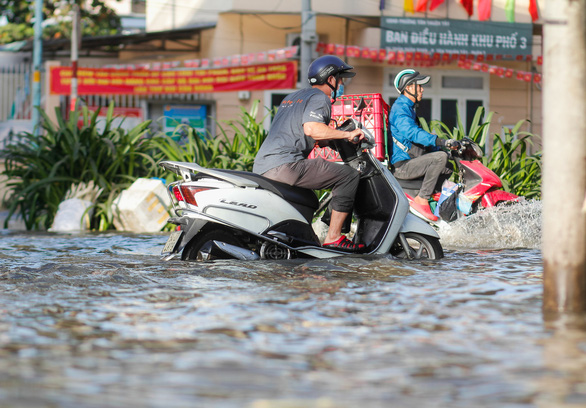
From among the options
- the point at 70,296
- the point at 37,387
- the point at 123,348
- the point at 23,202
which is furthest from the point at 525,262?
the point at 23,202

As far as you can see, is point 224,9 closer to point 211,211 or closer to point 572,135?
point 211,211

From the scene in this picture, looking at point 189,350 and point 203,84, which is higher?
point 203,84

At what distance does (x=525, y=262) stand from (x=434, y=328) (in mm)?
2918

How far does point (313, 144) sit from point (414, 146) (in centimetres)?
197

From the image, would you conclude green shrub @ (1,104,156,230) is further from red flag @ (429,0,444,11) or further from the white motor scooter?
red flag @ (429,0,444,11)

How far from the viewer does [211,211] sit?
20.0ft

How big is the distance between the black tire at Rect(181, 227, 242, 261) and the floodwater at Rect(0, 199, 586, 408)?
0.09 meters

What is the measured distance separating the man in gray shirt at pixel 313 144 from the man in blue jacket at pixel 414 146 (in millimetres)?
1448

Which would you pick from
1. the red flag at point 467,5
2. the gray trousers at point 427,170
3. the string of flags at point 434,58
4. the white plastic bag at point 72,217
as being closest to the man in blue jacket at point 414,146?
the gray trousers at point 427,170

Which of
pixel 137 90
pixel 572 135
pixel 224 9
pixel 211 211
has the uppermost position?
pixel 224 9

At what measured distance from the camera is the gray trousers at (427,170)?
322 inches

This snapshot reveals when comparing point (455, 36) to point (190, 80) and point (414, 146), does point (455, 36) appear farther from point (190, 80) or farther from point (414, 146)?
point (414, 146)

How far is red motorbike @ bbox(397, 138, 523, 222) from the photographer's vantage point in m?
8.23

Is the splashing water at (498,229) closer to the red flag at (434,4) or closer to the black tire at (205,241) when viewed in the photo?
the black tire at (205,241)
